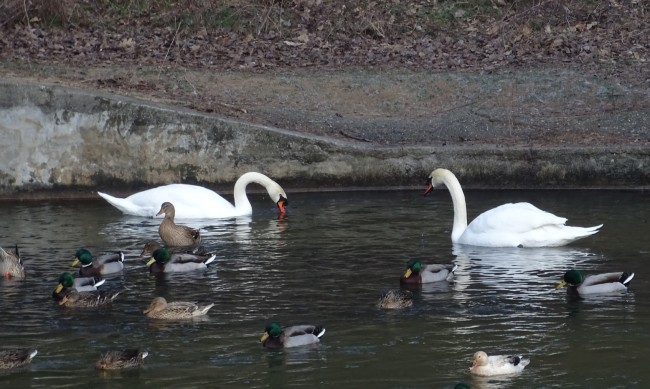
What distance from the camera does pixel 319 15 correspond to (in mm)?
25375

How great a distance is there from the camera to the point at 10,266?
44.2ft

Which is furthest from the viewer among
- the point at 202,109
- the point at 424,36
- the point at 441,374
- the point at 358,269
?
the point at 424,36

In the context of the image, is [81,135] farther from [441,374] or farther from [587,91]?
[441,374]

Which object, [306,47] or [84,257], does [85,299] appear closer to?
[84,257]

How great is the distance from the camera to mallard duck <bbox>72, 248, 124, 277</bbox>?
44.8ft

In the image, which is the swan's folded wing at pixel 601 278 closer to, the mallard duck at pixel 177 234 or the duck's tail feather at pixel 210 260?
the duck's tail feather at pixel 210 260

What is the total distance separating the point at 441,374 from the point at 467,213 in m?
7.47

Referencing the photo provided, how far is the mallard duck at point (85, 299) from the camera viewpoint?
1216cm

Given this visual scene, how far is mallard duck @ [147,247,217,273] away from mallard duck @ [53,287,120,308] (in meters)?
1.45

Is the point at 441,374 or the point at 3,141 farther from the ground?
the point at 3,141

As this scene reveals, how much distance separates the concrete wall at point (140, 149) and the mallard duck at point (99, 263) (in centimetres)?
533

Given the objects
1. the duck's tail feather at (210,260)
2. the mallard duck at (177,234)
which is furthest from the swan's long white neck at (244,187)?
the duck's tail feather at (210,260)

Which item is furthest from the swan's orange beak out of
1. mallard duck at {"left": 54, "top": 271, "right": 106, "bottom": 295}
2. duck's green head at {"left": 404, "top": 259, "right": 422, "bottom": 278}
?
duck's green head at {"left": 404, "top": 259, "right": 422, "bottom": 278}

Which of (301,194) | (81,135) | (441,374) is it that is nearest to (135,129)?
(81,135)
